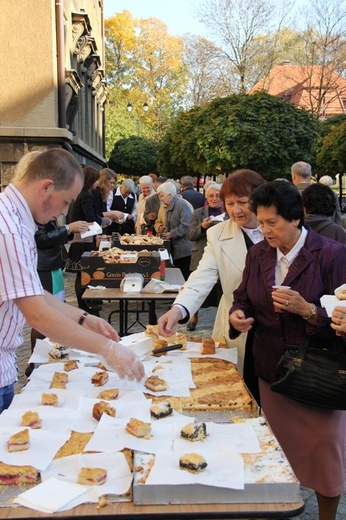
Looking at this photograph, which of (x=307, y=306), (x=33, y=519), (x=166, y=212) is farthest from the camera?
(x=166, y=212)

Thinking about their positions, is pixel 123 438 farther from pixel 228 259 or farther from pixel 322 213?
pixel 322 213

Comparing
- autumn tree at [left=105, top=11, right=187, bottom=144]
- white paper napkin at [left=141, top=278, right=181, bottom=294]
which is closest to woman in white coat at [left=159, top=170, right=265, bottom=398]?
white paper napkin at [left=141, top=278, right=181, bottom=294]

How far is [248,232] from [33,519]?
219 cm

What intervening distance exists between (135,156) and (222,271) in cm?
2916

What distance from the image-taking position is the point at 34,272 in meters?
2.05

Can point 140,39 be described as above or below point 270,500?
above

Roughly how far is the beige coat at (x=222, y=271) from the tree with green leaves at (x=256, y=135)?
1357 cm

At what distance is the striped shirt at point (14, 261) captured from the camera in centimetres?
196

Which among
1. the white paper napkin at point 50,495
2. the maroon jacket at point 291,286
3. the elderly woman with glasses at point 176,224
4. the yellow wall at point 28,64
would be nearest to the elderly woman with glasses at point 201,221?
the elderly woman with glasses at point 176,224

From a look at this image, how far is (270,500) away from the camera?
5.36 ft

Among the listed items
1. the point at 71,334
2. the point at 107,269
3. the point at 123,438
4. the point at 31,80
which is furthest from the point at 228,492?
the point at 31,80

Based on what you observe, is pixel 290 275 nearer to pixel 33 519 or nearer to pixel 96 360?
pixel 96 360

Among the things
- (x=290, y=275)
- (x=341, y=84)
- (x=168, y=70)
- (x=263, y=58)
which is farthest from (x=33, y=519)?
(x=168, y=70)

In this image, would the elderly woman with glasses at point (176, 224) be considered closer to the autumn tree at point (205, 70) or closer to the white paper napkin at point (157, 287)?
the white paper napkin at point (157, 287)
